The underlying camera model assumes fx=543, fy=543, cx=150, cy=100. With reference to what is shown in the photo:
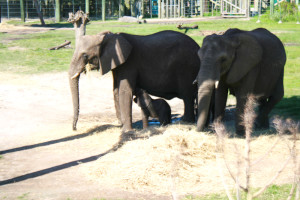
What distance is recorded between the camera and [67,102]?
615 inches

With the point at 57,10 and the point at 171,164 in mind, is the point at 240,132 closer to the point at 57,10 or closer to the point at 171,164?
the point at 171,164

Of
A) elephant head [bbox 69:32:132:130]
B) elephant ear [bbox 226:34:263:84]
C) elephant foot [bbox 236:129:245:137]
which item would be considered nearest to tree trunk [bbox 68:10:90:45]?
elephant head [bbox 69:32:132:130]

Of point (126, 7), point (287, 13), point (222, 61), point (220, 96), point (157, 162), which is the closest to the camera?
point (157, 162)

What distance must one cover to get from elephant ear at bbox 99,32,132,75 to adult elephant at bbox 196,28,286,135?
1907mm

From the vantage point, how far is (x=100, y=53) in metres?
11.6

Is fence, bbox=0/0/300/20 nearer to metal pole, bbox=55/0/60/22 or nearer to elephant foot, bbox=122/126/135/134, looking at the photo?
metal pole, bbox=55/0/60/22

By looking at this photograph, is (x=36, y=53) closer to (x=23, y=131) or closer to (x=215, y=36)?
(x=23, y=131)

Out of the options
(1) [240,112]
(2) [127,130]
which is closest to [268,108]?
(1) [240,112]

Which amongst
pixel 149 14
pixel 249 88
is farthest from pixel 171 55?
pixel 149 14

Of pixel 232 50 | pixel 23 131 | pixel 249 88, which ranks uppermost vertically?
pixel 232 50

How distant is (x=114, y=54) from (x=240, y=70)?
2.70 metres

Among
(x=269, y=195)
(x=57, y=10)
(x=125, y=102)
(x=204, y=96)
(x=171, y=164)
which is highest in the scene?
(x=57, y=10)

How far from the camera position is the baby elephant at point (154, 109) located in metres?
12.3

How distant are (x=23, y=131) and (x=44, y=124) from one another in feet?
2.52
